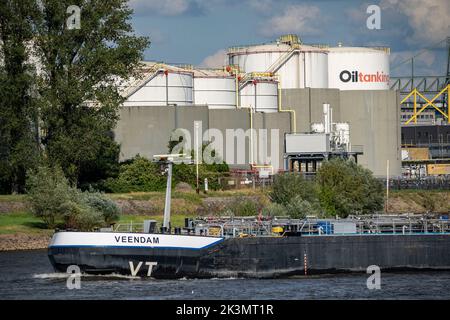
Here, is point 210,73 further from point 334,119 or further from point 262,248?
point 262,248

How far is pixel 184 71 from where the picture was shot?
127 meters

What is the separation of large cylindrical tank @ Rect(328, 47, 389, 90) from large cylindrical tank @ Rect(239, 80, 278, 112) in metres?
12.1

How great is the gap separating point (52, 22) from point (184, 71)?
1180 inches

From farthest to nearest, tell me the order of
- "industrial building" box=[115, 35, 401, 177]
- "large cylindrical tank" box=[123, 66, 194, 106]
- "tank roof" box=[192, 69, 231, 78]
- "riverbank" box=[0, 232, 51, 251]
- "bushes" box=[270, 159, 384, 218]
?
"tank roof" box=[192, 69, 231, 78] < "large cylindrical tank" box=[123, 66, 194, 106] < "industrial building" box=[115, 35, 401, 177] < "bushes" box=[270, 159, 384, 218] < "riverbank" box=[0, 232, 51, 251]

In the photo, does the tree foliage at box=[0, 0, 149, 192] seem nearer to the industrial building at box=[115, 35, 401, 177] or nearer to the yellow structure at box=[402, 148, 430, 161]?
the industrial building at box=[115, 35, 401, 177]

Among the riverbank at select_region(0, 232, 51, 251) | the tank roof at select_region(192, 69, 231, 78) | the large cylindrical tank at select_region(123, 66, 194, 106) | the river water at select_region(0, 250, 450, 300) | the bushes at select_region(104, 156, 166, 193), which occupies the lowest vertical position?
the river water at select_region(0, 250, 450, 300)

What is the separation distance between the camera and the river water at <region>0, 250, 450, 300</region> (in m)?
57.0

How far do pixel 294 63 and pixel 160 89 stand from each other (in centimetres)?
2578

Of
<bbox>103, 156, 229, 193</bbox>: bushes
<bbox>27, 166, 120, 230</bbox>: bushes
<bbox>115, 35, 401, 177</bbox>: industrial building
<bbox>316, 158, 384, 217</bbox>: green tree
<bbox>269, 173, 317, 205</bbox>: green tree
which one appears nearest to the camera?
<bbox>27, 166, 120, 230</bbox>: bushes

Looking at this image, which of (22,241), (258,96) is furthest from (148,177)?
(258,96)

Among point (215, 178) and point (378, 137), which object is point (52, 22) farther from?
point (378, 137)

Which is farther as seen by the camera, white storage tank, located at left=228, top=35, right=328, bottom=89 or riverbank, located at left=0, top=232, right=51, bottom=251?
white storage tank, located at left=228, top=35, right=328, bottom=89

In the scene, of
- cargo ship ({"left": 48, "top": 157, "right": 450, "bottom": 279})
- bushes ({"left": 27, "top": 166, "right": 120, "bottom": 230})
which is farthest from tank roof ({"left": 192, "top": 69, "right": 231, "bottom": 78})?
cargo ship ({"left": 48, "top": 157, "right": 450, "bottom": 279})

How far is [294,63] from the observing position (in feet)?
473
